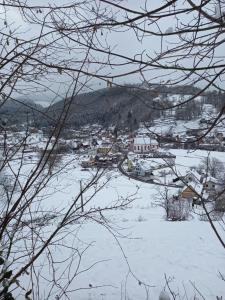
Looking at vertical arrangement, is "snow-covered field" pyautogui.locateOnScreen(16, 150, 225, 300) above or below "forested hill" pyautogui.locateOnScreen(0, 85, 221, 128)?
below

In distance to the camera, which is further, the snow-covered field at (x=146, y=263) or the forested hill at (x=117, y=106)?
the snow-covered field at (x=146, y=263)

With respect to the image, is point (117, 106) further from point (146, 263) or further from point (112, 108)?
point (146, 263)

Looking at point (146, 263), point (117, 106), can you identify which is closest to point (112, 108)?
point (117, 106)

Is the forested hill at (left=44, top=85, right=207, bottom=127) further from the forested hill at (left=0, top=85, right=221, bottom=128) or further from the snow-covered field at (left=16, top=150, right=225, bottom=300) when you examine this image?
the snow-covered field at (left=16, top=150, right=225, bottom=300)

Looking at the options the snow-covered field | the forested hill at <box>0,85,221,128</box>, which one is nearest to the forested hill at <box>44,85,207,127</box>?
the forested hill at <box>0,85,221,128</box>

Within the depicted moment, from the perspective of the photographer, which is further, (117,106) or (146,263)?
(146,263)

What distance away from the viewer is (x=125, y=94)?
1.66 metres

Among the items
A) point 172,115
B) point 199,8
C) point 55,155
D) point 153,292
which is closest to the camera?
point 199,8

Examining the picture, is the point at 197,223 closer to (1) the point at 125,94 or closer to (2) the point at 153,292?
(2) the point at 153,292

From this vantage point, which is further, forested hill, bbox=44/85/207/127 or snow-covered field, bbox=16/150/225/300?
snow-covered field, bbox=16/150/225/300

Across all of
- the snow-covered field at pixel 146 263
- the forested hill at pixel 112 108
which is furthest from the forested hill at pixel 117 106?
the snow-covered field at pixel 146 263

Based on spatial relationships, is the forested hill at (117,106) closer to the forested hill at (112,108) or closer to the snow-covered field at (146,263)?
the forested hill at (112,108)

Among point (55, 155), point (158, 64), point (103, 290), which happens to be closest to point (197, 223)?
point (103, 290)

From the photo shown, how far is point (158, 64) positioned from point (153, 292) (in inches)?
178
